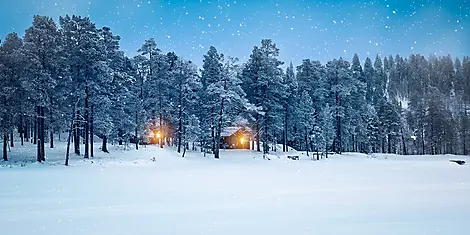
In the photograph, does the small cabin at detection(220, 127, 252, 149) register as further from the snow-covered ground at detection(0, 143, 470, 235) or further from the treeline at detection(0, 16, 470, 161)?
the snow-covered ground at detection(0, 143, 470, 235)

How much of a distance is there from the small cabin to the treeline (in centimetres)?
203

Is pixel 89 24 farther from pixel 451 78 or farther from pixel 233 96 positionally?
pixel 451 78

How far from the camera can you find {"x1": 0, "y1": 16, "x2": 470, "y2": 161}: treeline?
3362cm

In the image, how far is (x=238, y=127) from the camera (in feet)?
188

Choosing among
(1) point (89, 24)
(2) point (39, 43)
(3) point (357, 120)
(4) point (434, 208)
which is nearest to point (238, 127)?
(3) point (357, 120)

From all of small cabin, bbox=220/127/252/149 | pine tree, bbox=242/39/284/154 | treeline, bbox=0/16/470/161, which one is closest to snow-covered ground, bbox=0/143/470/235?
treeline, bbox=0/16/470/161

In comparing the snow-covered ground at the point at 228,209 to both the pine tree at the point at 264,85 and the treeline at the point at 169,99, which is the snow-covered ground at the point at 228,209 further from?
the pine tree at the point at 264,85

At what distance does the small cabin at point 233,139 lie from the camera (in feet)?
191

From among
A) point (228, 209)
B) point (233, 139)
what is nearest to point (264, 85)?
point (233, 139)

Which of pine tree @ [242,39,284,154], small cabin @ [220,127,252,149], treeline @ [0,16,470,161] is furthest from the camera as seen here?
small cabin @ [220,127,252,149]

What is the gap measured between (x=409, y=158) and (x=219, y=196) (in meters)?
45.2

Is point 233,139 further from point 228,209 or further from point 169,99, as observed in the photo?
point 228,209

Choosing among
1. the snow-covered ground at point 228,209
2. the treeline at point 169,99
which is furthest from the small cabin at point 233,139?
the snow-covered ground at point 228,209

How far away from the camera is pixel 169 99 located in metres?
49.4
